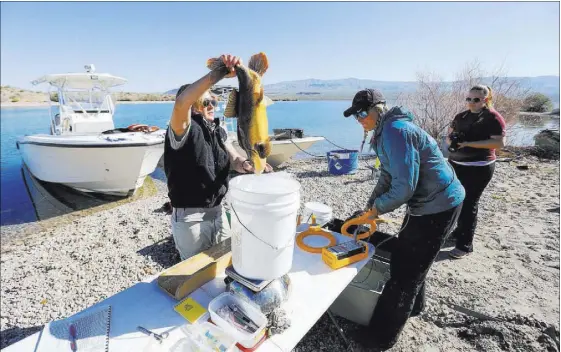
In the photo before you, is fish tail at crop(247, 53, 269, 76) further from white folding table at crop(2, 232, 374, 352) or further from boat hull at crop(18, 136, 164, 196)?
boat hull at crop(18, 136, 164, 196)

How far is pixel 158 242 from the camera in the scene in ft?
16.9

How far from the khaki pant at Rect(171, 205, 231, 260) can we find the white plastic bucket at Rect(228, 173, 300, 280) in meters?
0.92

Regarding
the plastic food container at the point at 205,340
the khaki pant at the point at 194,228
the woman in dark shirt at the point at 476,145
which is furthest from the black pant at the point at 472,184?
the plastic food container at the point at 205,340

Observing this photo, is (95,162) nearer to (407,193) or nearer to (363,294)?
(363,294)

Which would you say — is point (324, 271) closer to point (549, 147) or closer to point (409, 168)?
point (409, 168)

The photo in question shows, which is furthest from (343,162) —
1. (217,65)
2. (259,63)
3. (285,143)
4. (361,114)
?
(217,65)

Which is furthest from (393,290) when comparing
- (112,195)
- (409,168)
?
(112,195)

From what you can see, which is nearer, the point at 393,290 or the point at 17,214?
the point at 393,290

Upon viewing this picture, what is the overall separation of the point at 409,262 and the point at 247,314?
1.51 metres

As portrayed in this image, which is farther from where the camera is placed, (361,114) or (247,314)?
(361,114)

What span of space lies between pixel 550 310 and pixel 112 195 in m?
9.98

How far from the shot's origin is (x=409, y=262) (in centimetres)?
242

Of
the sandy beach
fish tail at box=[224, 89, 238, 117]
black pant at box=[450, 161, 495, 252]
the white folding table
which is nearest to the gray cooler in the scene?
the sandy beach

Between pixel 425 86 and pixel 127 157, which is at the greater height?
pixel 425 86
